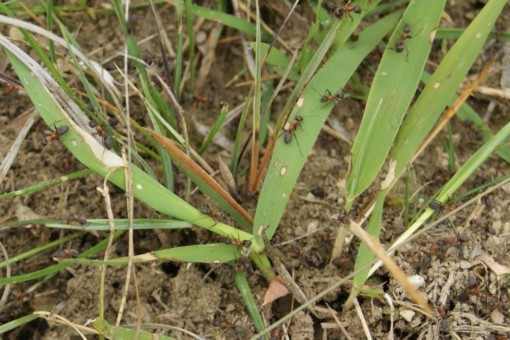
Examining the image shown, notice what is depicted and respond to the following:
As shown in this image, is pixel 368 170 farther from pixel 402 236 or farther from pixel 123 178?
pixel 123 178

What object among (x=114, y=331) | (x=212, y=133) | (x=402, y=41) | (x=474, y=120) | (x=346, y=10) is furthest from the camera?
(x=474, y=120)

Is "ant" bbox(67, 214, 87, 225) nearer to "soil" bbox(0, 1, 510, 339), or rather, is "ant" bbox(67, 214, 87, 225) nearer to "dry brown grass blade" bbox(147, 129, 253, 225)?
"soil" bbox(0, 1, 510, 339)

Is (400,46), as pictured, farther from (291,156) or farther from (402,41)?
(291,156)

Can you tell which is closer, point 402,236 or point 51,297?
point 402,236

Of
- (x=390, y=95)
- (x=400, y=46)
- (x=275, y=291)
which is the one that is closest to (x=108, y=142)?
(x=275, y=291)

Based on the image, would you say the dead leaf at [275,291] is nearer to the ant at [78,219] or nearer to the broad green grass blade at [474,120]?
the ant at [78,219]

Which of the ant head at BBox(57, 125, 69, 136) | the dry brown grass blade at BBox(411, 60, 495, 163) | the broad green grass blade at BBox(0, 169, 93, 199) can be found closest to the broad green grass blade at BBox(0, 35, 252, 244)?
the ant head at BBox(57, 125, 69, 136)

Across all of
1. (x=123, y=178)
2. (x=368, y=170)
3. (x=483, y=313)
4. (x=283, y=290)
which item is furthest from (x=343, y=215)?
(x=123, y=178)
